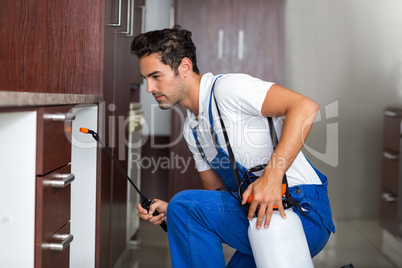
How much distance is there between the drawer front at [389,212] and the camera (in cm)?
232

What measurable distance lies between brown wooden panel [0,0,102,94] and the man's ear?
0.39 m

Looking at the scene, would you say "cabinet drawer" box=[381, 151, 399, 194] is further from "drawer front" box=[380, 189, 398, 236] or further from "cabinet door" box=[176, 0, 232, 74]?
"cabinet door" box=[176, 0, 232, 74]

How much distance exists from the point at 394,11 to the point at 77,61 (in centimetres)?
181

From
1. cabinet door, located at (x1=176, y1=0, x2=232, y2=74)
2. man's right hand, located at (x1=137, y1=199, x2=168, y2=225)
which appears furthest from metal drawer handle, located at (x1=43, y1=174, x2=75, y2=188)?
cabinet door, located at (x1=176, y1=0, x2=232, y2=74)

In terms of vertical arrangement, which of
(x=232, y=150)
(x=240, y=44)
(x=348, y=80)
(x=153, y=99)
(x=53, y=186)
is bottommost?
(x=53, y=186)

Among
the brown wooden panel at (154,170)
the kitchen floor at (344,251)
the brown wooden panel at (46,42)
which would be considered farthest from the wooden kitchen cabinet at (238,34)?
the brown wooden panel at (46,42)

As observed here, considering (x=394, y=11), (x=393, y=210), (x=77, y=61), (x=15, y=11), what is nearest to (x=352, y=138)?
(x=393, y=210)

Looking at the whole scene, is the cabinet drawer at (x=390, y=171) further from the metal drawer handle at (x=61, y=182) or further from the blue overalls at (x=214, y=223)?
the metal drawer handle at (x=61, y=182)

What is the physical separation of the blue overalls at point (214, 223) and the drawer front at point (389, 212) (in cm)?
112

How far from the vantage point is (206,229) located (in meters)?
1.37

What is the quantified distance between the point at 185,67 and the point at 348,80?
141 centimetres

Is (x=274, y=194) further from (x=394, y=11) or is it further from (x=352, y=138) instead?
(x=394, y=11)

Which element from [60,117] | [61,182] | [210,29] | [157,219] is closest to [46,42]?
[60,117]

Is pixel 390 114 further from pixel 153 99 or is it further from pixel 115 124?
pixel 153 99
